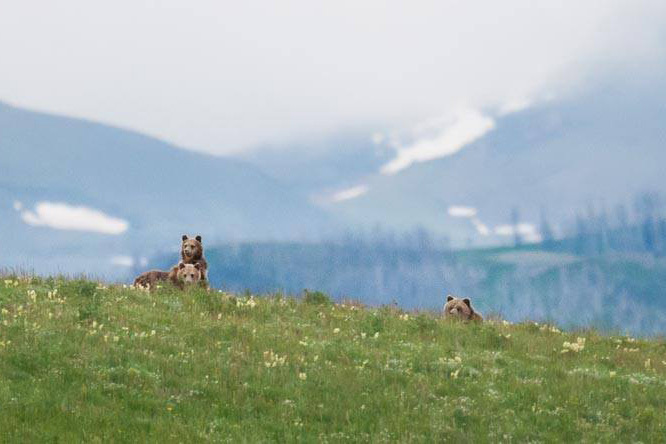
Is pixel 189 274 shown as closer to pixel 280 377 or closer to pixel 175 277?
pixel 175 277

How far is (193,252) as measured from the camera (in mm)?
28406


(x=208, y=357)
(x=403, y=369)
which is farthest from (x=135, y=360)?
(x=403, y=369)

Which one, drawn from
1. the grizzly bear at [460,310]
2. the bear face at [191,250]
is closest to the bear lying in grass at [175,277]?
the bear face at [191,250]

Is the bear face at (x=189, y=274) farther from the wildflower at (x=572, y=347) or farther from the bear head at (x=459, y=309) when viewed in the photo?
the wildflower at (x=572, y=347)

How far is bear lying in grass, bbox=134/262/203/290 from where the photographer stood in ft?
88.4

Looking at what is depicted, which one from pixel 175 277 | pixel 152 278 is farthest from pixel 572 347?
pixel 152 278

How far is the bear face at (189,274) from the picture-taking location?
1058 inches

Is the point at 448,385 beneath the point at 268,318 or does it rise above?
beneath

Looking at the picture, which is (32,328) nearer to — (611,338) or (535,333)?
(535,333)

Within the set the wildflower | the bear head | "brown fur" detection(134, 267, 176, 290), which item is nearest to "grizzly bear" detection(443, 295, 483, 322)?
the bear head

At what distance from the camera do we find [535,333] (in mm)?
27344

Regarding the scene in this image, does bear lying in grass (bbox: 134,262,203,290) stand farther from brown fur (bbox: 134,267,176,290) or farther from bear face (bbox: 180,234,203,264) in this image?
bear face (bbox: 180,234,203,264)

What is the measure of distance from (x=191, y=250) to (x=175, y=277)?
A: 1199 millimetres

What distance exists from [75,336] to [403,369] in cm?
698
